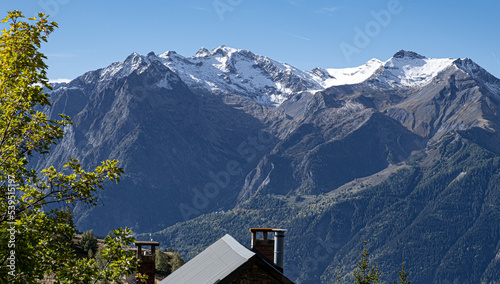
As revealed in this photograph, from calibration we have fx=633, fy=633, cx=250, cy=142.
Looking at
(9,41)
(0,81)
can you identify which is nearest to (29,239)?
(0,81)

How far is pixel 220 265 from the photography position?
23609 mm

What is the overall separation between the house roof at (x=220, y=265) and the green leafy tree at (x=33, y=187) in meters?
3.28

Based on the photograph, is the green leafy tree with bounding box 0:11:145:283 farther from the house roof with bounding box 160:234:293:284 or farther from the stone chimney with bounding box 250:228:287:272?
the stone chimney with bounding box 250:228:287:272

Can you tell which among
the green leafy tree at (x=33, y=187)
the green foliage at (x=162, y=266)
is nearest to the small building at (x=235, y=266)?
the green leafy tree at (x=33, y=187)

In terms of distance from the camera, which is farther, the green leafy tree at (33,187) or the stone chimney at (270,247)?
the stone chimney at (270,247)

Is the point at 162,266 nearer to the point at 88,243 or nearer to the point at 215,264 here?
the point at 88,243

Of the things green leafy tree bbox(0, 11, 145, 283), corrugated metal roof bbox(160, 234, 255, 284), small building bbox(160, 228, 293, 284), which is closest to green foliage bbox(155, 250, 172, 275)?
small building bbox(160, 228, 293, 284)

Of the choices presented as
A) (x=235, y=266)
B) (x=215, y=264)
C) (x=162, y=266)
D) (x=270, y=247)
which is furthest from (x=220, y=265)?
(x=162, y=266)

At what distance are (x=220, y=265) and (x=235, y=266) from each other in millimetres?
2506

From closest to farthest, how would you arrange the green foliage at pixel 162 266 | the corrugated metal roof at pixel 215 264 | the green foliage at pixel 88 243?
1. the corrugated metal roof at pixel 215 264
2. the green foliage at pixel 162 266
3. the green foliage at pixel 88 243

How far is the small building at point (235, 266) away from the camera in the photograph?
20.9m

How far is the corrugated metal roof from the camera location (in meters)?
21.7

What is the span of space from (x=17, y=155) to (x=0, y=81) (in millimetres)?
2389

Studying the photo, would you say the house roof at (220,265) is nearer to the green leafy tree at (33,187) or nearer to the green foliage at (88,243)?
the green leafy tree at (33,187)
